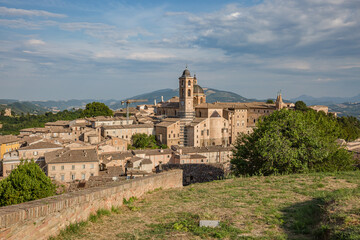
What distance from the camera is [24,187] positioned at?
15.6 metres

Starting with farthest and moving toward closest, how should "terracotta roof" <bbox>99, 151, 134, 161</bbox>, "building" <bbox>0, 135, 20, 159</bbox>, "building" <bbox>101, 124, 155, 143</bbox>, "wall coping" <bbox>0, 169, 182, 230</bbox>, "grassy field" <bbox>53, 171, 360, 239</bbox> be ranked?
"building" <bbox>101, 124, 155, 143</bbox>
"building" <bbox>0, 135, 20, 159</bbox>
"terracotta roof" <bbox>99, 151, 134, 161</bbox>
"grassy field" <bbox>53, 171, 360, 239</bbox>
"wall coping" <bbox>0, 169, 182, 230</bbox>

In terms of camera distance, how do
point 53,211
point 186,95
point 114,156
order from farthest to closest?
point 186,95, point 114,156, point 53,211

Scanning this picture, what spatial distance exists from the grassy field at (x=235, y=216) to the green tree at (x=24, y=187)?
30.1ft

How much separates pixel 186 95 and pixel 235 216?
52963 millimetres

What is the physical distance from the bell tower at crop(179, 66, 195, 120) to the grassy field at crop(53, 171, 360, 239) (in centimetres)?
4990

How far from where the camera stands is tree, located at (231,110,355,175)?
49.7 feet

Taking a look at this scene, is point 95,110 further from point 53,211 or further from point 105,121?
point 53,211

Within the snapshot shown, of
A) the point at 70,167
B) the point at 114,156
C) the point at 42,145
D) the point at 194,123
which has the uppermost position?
the point at 194,123

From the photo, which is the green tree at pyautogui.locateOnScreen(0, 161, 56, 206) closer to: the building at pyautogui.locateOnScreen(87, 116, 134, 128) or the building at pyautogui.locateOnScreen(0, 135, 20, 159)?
the building at pyautogui.locateOnScreen(0, 135, 20, 159)

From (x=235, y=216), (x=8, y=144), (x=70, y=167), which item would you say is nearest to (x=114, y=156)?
(x=70, y=167)

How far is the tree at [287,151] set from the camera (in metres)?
15.2

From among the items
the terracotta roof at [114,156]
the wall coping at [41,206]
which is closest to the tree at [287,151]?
the wall coping at [41,206]

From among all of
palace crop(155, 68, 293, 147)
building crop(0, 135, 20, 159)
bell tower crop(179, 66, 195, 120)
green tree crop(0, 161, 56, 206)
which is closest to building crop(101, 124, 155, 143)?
palace crop(155, 68, 293, 147)

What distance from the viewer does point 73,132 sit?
5703 centimetres
